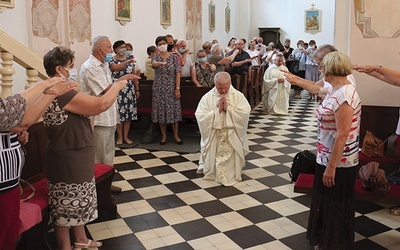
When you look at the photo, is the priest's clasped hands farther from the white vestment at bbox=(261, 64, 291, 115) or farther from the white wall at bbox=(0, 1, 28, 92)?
the white vestment at bbox=(261, 64, 291, 115)

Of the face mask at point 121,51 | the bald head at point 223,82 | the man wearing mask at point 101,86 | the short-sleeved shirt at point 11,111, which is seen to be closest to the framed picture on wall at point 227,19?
the face mask at point 121,51

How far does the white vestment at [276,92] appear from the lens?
451 inches

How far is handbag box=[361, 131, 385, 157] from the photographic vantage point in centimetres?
548

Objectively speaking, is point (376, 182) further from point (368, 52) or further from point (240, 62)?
point (240, 62)

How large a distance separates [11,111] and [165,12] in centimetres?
1001

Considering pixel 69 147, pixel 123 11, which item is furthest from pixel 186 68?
pixel 69 147

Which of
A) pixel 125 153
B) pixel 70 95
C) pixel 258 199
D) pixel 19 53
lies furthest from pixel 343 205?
pixel 125 153

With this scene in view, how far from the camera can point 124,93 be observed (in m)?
8.01

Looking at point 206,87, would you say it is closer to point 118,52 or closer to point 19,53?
point 118,52

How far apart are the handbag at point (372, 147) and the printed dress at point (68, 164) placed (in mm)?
3608

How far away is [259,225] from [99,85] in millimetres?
2358

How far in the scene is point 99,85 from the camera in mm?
4930

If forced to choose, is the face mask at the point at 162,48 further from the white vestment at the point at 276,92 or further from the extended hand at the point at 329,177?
the extended hand at the point at 329,177

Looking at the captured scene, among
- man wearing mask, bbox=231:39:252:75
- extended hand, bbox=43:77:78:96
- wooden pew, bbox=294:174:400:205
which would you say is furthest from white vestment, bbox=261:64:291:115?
extended hand, bbox=43:77:78:96
